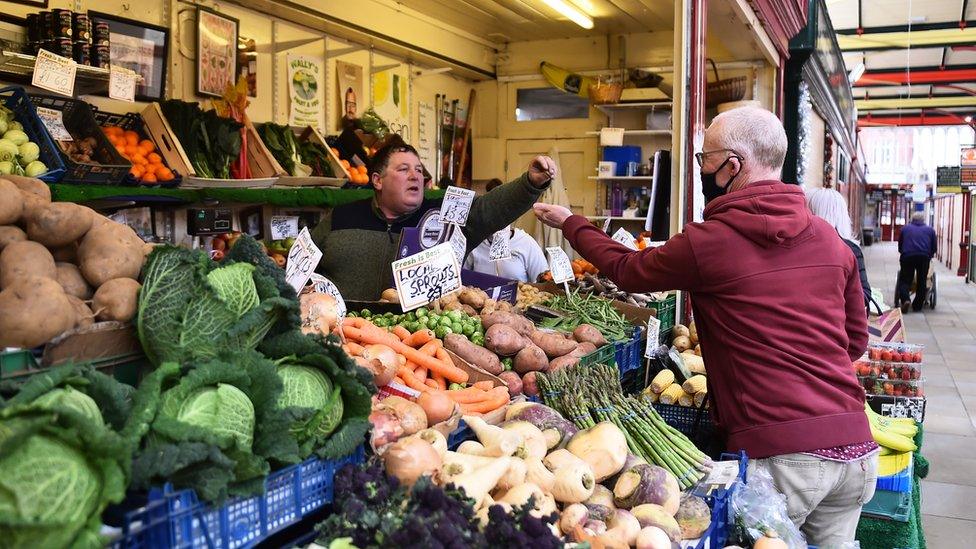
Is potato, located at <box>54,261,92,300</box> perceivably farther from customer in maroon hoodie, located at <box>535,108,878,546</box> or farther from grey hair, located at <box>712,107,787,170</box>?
grey hair, located at <box>712,107,787,170</box>

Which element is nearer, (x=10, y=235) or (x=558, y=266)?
(x=10, y=235)

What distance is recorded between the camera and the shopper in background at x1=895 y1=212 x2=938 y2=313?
1435 centimetres

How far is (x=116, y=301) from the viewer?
1760 millimetres

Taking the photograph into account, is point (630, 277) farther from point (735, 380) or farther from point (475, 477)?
point (475, 477)

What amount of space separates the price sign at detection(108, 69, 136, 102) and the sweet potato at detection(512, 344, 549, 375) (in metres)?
3.31

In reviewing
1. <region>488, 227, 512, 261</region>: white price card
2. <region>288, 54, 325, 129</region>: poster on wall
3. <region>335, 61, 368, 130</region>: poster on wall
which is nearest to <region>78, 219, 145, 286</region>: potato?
<region>488, 227, 512, 261</region>: white price card

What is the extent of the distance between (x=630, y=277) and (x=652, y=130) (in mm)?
8214

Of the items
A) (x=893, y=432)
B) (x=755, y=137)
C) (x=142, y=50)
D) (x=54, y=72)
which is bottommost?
(x=893, y=432)

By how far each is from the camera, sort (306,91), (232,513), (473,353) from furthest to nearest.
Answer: (306,91)
(473,353)
(232,513)

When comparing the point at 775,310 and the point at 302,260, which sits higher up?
the point at 302,260

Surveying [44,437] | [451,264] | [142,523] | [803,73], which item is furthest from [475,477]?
[803,73]

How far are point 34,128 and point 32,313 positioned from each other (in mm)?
3965

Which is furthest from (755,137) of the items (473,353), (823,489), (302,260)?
(302,260)

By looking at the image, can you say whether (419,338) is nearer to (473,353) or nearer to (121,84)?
(473,353)
